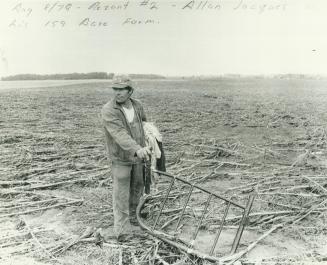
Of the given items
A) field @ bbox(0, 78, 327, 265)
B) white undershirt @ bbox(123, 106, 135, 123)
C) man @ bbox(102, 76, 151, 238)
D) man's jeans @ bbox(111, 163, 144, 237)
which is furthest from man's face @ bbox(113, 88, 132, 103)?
field @ bbox(0, 78, 327, 265)

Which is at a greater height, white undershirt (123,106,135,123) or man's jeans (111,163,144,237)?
white undershirt (123,106,135,123)

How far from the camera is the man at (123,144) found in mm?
3579

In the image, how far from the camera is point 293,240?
12.1 ft

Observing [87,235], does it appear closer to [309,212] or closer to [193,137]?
[309,212]

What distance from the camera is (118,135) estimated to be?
140 inches

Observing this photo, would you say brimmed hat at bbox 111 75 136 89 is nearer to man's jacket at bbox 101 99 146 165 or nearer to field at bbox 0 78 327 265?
man's jacket at bbox 101 99 146 165

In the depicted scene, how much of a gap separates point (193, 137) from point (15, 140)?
3.27m
